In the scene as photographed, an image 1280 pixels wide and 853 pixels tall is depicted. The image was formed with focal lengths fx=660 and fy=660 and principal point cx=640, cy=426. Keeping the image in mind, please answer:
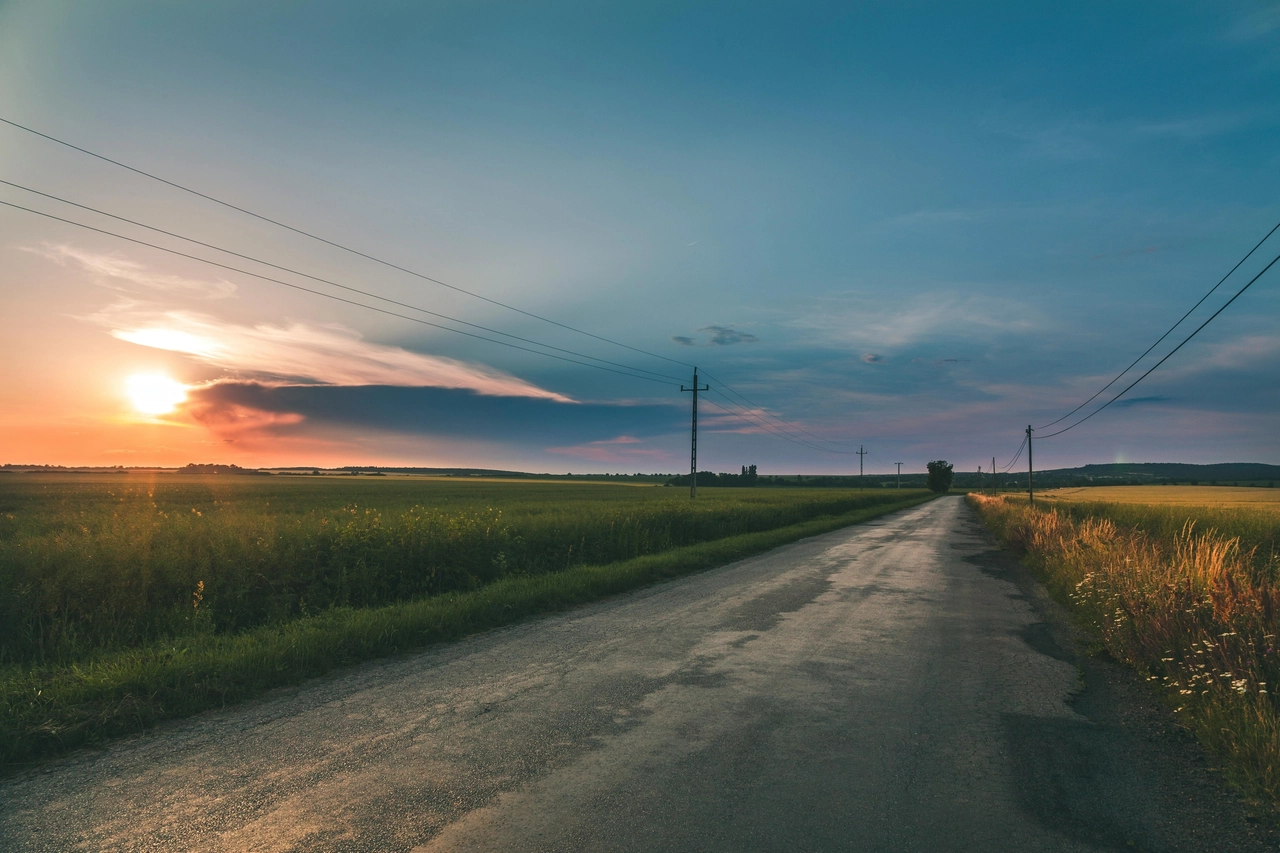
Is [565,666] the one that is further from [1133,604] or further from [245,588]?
[1133,604]

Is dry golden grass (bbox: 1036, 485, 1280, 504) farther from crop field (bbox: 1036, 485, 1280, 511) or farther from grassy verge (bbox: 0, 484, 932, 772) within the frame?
grassy verge (bbox: 0, 484, 932, 772)

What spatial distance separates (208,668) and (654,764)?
4.66 meters

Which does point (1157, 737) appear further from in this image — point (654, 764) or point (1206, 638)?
point (654, 764)

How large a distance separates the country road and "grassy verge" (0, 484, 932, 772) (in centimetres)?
35

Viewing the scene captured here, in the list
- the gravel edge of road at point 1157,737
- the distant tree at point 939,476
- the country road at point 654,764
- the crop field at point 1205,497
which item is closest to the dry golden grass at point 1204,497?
the crop field at point 1205,497

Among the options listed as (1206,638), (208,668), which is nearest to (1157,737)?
(1206,638)

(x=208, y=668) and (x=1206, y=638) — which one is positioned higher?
(x=1206, y=638)

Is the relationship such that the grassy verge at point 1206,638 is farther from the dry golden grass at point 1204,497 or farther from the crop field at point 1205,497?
the crop field at point 1205,497

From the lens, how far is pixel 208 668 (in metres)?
6.35

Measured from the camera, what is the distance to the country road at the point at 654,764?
3641 mm

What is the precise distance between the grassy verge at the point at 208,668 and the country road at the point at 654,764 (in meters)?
0.35

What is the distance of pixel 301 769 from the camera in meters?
4.44

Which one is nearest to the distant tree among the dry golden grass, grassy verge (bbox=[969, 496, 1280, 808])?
the dry golden grass

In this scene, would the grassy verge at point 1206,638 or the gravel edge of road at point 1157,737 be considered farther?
the grassy verge at point 1206,638
